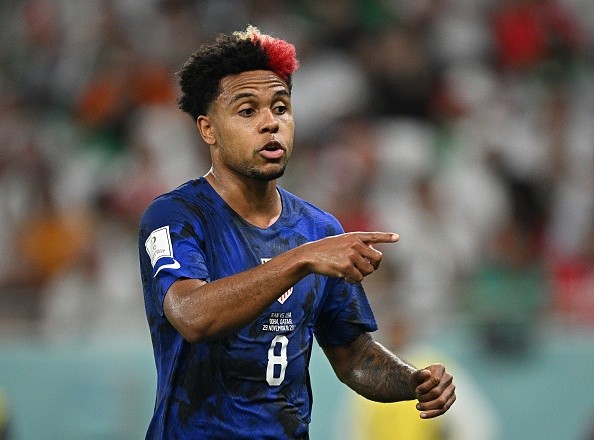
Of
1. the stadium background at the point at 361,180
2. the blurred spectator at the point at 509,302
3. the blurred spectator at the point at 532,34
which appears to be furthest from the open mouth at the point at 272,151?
the blurred spectator at the point at 532,34

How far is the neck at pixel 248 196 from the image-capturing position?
465 centimetres

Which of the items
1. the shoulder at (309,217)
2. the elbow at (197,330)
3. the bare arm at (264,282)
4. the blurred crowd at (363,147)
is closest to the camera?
the bare arm at (264,282)

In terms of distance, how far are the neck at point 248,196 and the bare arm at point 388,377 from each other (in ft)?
2.13

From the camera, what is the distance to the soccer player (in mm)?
4387

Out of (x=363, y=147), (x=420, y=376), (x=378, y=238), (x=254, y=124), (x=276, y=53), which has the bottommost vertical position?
(x=420, y=376)

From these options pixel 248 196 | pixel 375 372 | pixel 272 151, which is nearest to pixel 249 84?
pixel 272 151

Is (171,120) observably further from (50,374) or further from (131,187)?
(50,374)

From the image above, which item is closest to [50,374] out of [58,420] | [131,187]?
[58,420]

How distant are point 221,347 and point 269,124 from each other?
2.64ft

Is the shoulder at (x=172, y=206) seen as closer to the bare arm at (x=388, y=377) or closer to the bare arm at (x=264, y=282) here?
the bare arm at (x=264, y=282)

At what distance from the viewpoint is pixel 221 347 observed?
14.5 ft

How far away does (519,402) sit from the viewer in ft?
30.2

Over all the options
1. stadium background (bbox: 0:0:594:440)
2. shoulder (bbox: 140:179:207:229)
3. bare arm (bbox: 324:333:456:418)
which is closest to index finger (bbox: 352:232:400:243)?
bare arm (bbox: 324:333:456:418)

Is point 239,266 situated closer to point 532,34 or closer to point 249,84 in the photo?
point 249,84
